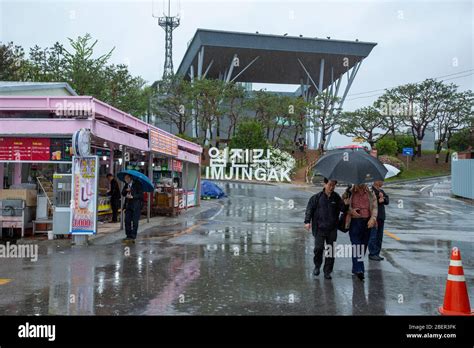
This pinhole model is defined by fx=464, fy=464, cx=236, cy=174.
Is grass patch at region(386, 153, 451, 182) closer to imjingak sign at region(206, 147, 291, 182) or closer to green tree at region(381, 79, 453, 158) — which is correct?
green tree at region(381, 79, 453, 158)

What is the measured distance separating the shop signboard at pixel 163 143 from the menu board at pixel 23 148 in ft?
14.5

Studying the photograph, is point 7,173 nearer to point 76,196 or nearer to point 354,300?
point 76,196

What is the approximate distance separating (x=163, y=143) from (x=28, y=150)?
226 inches

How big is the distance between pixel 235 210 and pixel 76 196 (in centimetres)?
1076

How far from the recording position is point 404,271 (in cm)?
870

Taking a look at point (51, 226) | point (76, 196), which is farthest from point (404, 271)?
point (51, 226)

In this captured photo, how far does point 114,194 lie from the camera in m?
15.4

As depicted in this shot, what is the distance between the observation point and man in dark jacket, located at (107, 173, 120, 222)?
1538 cm

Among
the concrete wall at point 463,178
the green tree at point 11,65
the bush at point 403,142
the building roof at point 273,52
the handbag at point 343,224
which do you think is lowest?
the handbag at point 343,224

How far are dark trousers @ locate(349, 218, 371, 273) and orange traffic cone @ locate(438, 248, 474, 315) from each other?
6.10 feet

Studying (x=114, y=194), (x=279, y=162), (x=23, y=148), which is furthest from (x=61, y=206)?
(x=279, y=162)

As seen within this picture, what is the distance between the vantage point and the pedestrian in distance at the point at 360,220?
7.91 m

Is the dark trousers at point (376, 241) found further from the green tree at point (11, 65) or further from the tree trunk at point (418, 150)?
the tree trunk at point (418, 150)

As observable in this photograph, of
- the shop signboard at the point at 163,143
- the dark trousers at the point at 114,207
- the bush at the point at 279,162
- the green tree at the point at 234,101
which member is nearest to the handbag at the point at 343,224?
the shop signboard at the point at 163,143
